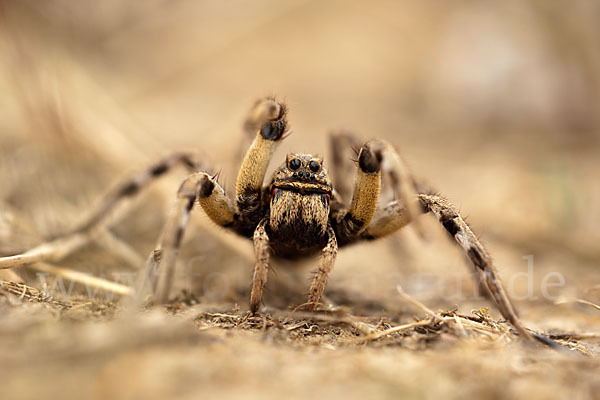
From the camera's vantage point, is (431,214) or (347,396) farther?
(431,214)

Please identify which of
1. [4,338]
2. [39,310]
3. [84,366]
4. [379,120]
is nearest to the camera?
[84,366]

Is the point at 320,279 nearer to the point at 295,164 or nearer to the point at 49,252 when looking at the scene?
the point at 295,164

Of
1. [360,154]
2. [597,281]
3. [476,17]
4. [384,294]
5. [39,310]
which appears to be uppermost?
[476,17]

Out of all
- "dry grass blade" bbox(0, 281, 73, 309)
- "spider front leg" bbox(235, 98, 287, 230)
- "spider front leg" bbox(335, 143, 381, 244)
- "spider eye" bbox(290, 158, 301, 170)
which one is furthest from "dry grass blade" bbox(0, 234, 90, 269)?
"spider front leg" bbox(335, 143, 381, 244)

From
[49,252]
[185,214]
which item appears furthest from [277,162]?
[185,214]

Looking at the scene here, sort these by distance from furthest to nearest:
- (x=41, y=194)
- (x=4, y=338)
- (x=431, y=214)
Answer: (x=41, y=194), (x=431, y=214), (x=4, y=338)

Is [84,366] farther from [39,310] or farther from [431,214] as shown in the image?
[431,214]

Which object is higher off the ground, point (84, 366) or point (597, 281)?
point (597, 281)

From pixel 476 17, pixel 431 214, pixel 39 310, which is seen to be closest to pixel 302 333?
pixel 431 214
